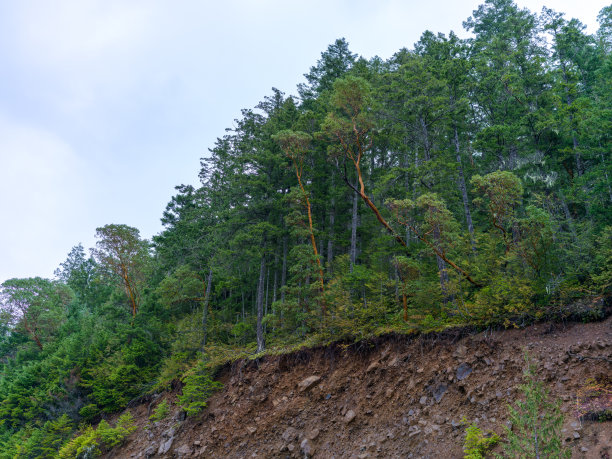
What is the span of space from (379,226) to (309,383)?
9495 millimetres

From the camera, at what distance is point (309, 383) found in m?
12.7

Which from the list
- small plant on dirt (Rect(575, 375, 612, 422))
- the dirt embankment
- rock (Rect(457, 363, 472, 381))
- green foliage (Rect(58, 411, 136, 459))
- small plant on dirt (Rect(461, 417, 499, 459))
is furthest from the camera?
green foliage (Rect(58, 411, 136, 459))

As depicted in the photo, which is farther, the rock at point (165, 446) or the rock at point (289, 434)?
the rock at point (165, 446)

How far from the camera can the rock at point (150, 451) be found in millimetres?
14804

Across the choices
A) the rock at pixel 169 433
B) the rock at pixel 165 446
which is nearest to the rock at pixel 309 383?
the rock at pixel 165 446

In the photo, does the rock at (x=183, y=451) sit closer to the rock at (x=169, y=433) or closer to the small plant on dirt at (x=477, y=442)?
the rock at (x=169, y=433)

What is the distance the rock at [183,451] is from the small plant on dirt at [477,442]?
10.8 meters

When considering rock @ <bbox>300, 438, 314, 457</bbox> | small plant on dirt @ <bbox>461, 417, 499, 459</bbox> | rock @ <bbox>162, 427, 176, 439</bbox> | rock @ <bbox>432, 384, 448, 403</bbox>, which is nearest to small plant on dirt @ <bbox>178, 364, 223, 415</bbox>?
rock @ <bbox>162, 427, 176, 439</bbox>

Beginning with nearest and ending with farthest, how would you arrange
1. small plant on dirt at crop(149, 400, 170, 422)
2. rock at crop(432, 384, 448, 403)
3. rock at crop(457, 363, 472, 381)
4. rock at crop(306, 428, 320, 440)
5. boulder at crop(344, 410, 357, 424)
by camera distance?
rock at crop(457, 363, 472, 381), rock at crop(432, 384, 448, 403), boulder at crop(344, 410, 357, 424), rock at crop(306, 428, 320, 440), small plant on dirt at crop(149, 400, 170, 422)

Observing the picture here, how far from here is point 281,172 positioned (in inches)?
778

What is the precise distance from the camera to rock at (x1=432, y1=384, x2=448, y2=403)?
29.9ft

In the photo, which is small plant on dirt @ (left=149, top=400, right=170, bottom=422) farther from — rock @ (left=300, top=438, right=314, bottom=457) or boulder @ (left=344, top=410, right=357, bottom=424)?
boulder @ (left=344, top=410, right=357, bottom=424)

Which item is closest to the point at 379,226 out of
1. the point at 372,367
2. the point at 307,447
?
the point at 372,367

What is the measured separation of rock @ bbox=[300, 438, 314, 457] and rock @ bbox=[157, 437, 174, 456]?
6.90 meters
